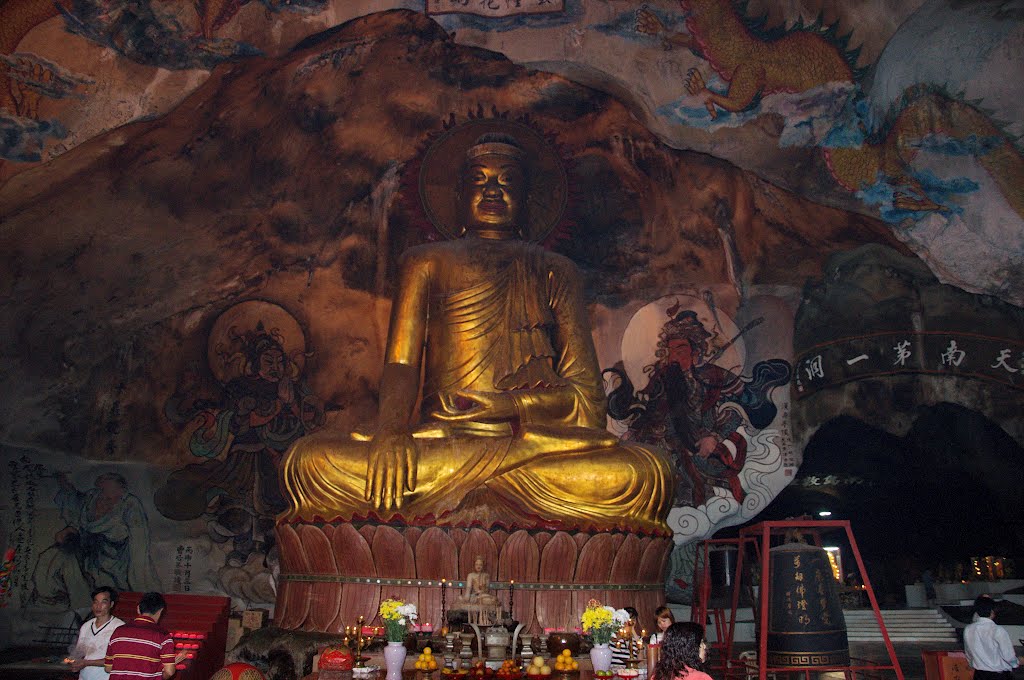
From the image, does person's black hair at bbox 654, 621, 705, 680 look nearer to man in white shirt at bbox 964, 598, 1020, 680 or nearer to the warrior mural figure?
man in white shirt at bbox 964, 598, 1020, 680

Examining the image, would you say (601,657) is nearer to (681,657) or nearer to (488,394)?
(681,657)

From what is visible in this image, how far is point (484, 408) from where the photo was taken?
22.8 feet

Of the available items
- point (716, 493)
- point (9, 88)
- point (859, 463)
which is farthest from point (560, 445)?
point (859, 463)

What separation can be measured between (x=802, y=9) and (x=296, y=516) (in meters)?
5.22

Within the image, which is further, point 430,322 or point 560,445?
point 430,322

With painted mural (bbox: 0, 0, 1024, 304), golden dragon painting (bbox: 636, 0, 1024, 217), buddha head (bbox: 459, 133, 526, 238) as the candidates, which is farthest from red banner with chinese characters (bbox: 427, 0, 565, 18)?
buddha head (bbox: 459, 133, 526, 238)

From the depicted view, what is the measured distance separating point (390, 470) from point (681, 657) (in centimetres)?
365

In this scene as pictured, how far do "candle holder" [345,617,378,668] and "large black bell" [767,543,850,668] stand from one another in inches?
90.9

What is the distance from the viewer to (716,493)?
27.7 feet

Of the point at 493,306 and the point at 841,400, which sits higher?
the point at 493,306

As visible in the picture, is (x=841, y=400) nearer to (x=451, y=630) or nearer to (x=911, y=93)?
(x=911, y=93)

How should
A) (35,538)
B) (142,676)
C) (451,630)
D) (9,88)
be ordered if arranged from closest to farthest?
(142,676), (451,630), (9,88), (35,538)

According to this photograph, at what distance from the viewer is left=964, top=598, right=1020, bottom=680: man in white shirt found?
4570mm

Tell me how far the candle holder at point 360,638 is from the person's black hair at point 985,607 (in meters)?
3.22
